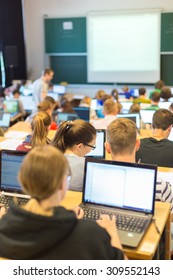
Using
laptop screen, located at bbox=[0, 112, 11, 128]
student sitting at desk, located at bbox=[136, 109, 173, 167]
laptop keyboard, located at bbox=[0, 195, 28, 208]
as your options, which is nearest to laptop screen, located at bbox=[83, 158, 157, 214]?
laptop keyboard, located at bbox=[0, 195, 28, 208]

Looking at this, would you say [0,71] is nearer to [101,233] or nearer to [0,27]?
[0,27]

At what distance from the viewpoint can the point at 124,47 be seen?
33.3ft

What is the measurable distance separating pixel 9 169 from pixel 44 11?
8.49m

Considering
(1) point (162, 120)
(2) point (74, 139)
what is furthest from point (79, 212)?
(1) point (162, 120)

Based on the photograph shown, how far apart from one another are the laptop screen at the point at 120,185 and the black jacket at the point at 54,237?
0.55 metres

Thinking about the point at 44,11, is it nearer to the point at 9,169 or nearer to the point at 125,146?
the point at 9,169

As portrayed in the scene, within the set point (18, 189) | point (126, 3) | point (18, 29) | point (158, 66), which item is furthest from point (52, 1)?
point (18, 189)

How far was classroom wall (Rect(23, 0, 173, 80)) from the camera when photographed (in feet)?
32.1

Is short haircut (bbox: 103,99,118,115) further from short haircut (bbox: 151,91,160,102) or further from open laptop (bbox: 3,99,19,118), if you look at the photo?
open laptop (bbox: 3,99,19,118)

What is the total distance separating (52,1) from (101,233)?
9457 mm

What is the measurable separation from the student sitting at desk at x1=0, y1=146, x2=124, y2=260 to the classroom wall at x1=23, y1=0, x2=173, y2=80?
341 inches

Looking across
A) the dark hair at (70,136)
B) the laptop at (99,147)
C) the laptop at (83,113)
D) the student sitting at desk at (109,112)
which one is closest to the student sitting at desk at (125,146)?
the dark hair at (70,136)

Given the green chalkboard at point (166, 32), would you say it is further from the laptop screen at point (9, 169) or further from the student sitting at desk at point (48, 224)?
the student sitting at desk at point (48, 224)

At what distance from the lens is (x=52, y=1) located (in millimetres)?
10367
